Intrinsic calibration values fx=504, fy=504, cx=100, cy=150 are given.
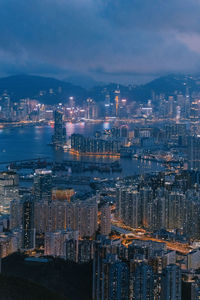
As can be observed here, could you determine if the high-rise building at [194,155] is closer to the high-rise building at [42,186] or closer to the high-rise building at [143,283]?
the high-rise building at [42,186]

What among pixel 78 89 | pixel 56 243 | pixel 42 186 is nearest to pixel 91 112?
pixel 78 89

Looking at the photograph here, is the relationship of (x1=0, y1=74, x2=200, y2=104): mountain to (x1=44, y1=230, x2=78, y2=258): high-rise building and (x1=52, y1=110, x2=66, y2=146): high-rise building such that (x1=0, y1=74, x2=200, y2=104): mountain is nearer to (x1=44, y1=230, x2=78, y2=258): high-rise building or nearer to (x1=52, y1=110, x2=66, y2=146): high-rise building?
(x1=52, y1=110, x2=66, y2=146): high-rise building

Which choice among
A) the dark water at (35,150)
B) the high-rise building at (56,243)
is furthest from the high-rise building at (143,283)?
the dark water at (35,150)

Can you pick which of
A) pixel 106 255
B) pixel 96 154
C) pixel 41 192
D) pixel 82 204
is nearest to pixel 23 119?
A: pixel 96 154

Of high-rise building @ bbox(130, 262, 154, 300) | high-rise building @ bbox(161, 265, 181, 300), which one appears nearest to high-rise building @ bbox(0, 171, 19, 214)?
high-rise building @ bbox(130, 262, 154, 300)

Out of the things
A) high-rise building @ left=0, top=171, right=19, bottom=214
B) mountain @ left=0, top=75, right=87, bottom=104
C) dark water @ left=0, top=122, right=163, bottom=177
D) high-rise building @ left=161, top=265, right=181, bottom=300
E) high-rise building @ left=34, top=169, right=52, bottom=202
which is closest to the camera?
high-rise building @ left=161, top=265, right=181, bottom=300

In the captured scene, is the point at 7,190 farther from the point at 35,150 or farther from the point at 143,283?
the point at 35,150

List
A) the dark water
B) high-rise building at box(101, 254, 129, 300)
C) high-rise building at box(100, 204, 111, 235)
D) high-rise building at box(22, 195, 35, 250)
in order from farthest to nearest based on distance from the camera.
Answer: the dark water → high-rise building at box(100, 204, 111, 235) → high-rise building at box(22, 195, 35, 250) → high-rise building at box(101, 254, 129, 300)

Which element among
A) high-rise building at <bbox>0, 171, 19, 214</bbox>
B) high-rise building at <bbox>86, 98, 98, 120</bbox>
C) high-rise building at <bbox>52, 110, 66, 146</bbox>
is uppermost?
high-rise building at <bbox>86, 98, 98, 120</bbox>

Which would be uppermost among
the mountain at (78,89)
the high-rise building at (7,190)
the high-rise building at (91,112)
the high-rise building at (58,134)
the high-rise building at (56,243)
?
the mountain at (78,89)
